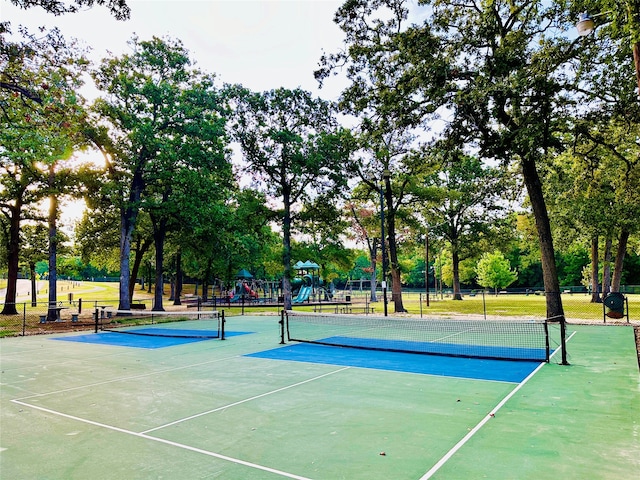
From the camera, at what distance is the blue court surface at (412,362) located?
28.5 feet

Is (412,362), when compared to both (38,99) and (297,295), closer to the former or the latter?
(38,99)

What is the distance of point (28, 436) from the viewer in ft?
17.6

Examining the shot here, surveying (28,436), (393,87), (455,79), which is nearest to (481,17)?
(455,79)

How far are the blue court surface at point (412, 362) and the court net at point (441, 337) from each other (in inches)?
15.5

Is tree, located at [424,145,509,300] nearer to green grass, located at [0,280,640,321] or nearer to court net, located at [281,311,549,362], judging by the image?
green grass, located at [0,280,640,321]

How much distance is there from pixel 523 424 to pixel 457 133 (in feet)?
49.9

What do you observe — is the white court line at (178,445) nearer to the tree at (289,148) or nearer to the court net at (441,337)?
the court net at (441,337)

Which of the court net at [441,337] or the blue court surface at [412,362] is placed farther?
the court net at [441,337]

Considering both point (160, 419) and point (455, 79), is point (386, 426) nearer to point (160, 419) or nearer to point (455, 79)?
point (160, 419)

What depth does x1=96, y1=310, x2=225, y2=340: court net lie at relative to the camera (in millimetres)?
17016

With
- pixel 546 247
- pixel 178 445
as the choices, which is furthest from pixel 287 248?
pixel 178 445

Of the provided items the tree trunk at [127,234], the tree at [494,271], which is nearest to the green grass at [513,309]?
the tree trunk at [127,234]

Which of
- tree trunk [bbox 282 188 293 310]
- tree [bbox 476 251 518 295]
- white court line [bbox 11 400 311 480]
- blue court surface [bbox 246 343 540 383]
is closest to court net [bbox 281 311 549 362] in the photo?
blue court surface [bbox 246 343 540 383]

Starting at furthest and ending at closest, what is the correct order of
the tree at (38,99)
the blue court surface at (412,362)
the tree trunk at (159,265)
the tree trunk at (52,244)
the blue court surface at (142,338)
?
1. the tree trunk at (159,265)
2. the tree trunk at (52,244)
3. the blue court surface at (142,338)
4. the tree at (38,99)
5. the blue court surface at (412,362)
